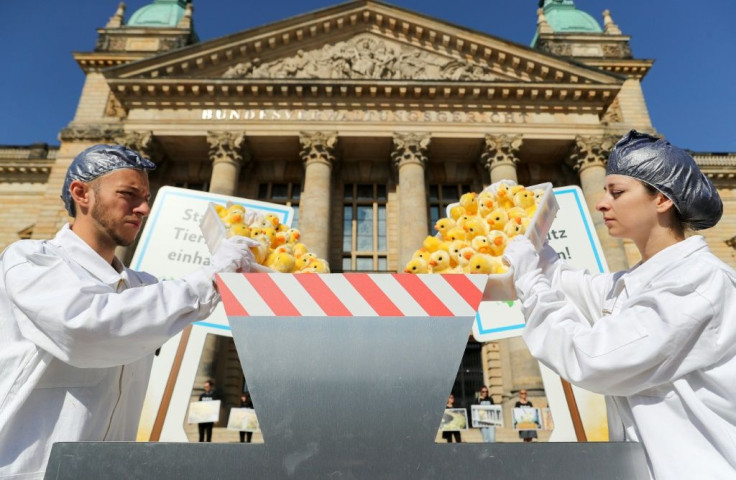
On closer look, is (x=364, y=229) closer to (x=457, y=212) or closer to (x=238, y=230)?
(x=457, y=212)

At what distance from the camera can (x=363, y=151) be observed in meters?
20.2

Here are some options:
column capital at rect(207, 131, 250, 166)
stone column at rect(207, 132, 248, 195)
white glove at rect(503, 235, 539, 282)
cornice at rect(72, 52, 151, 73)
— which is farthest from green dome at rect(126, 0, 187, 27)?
white glove at rect(503, 235, 539, 282)

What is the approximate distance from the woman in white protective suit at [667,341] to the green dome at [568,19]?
1179 inches

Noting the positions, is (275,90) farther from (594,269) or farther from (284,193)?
(594,269)

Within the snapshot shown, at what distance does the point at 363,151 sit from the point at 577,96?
9509mm

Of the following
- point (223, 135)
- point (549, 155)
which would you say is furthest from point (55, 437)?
point (549, 155)

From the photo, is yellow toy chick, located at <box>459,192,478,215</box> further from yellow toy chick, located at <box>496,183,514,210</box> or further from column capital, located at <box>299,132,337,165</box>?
column capital, located at <box>299,132,337,165</box>

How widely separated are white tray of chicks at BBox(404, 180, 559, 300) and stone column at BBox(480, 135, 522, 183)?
16099mm

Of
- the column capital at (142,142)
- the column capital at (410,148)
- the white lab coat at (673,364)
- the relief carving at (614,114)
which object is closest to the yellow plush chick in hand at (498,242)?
the white lab coat at (673,364)

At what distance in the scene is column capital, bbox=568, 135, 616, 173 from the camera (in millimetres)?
18484

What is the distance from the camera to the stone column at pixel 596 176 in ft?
55.3

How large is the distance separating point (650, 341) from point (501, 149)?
18.3 meters

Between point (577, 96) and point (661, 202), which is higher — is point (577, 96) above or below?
above

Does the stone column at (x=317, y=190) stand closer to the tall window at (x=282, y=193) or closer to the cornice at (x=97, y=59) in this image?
the tall window at (x=282, y=193)
